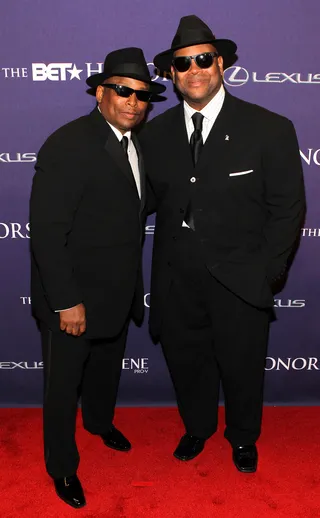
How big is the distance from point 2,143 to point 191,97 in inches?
43.2

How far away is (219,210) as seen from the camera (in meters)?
2.46

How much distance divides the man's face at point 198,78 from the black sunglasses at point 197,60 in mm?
13

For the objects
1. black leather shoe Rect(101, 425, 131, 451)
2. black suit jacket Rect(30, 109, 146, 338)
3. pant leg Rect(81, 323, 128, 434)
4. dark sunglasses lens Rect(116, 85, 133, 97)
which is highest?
dark sunglasses lens Rect(116, 85, 133, 97)

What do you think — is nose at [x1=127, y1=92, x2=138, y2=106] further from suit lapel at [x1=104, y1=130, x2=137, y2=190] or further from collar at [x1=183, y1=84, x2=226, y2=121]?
collar at [x1=183, y1=84, x2=226, y2=121]

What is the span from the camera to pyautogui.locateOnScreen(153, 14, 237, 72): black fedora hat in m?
2.36

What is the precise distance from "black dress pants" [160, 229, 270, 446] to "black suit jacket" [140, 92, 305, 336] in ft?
0.28

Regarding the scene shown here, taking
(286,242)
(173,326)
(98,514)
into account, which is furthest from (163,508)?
(286,242)

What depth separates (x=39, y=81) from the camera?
112 inches

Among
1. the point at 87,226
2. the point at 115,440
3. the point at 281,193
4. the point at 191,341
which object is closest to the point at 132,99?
the point at 87,226

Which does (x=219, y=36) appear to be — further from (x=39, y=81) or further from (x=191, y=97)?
(x=39, y=81)

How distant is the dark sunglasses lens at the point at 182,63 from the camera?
235 cm

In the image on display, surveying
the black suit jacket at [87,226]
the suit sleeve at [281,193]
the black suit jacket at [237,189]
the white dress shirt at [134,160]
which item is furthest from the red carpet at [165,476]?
the white dress shirt at [134,160]

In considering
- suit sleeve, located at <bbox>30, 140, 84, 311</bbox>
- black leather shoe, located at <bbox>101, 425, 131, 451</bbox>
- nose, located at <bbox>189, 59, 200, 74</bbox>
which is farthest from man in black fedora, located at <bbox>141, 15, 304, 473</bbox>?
black leather shoe, located at <bbox>101, 425, 131, 451</bbox>

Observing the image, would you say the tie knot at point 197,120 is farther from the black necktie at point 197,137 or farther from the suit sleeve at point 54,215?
the suit sleeve at point 54,215
